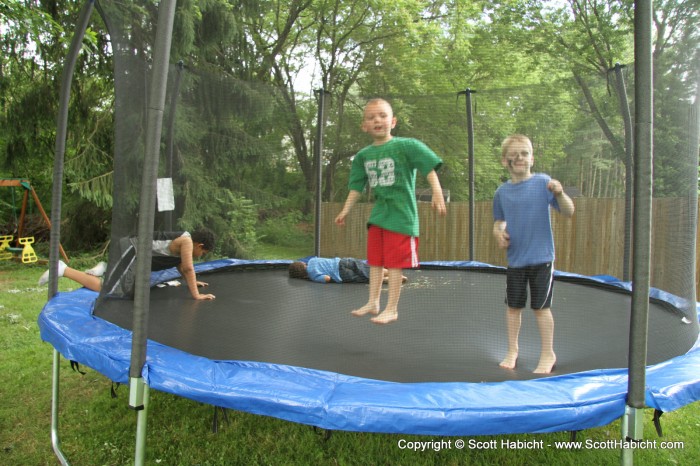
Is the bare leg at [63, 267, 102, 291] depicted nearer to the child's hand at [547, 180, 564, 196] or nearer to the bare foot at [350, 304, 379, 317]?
the bare foot at [350, 304, 379, 317]

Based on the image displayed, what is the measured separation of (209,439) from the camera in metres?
1.79

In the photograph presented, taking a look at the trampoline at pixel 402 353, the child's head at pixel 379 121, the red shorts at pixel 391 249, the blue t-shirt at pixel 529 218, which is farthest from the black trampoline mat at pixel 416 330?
the child's head at pixel 379 121

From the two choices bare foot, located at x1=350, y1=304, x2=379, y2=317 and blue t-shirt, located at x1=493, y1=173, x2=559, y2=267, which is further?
bare foot, located at x1=350, y1=304, x2=379, y2=317

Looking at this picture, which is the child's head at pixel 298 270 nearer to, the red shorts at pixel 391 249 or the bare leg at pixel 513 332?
the red shorts at pixel 391 249

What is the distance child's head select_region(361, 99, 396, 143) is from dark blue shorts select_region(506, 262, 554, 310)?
61 cm

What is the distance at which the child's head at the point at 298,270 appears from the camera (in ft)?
9.40

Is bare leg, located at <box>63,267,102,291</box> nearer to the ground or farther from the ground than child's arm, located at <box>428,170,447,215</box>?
nearer to the ground

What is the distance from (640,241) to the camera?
3.45 ft

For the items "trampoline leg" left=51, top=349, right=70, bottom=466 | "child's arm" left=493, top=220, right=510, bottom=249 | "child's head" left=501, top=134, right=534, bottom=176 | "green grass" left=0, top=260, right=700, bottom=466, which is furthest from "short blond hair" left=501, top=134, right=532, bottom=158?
"trampoline leg" left=51, top=349, right=70, bottom=466

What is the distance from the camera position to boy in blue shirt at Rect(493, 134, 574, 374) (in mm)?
1450

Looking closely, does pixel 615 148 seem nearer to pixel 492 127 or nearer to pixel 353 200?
pixel 492 127

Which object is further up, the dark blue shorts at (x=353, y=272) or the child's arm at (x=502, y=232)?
the child's arm at (x=502, y=232)

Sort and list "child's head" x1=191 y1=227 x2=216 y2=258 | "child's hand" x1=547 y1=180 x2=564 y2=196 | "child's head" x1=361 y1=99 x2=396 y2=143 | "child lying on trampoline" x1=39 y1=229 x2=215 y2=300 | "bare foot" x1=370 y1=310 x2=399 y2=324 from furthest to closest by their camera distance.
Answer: "child's head" x1=191 y1=227 x2=216 y2=258 → "child lying on trampoline" x1=39 y1=229 x2=215 y2=300 → "bare foot" x1=370 y1=310 x2=399 y2=324 → "child's head" x1=361 y1=99 x2=396 y2=143 → "child's hand" x1=547 y1=180 x2=564 y2=196

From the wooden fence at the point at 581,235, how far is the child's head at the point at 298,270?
797 mm
